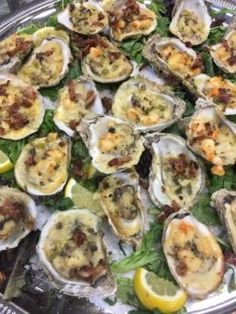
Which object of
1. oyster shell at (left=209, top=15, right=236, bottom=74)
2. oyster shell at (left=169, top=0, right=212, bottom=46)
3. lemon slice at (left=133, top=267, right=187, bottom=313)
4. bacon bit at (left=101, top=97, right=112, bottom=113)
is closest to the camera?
lemon slice at (left=133, top=267, right=187, bottom=313)

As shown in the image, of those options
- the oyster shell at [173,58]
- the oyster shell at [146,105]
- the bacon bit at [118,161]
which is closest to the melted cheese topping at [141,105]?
the oyster shell at [146,105]

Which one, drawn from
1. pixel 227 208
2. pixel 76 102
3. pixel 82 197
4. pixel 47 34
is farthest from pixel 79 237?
pixel 47 34

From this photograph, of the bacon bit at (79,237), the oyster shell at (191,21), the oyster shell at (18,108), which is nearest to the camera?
the bacon bit at (79,237)

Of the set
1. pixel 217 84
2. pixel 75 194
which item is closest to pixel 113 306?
pixel 75 194

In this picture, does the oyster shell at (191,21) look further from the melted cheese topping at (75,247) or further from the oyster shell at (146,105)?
the melted cheese topping at (75,247)

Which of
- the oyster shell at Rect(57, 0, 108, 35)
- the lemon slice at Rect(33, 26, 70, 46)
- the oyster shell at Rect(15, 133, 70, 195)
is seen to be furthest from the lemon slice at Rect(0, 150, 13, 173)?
the oyster shell at Rect(57, 0, 108, 35)

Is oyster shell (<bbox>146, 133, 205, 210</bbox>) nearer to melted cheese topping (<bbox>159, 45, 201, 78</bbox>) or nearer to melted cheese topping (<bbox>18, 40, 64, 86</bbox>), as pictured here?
melted cheese topping (<bbox>159, 45, 201, 78</bbox>)
